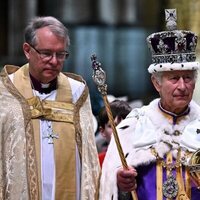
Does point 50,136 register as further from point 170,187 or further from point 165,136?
point 170,187

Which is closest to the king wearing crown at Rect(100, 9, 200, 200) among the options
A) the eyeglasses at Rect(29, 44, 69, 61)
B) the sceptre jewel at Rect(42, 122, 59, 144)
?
the sceptre jewel at Rect(42, 122, 59, 144)

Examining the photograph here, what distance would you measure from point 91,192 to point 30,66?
2.79 ft

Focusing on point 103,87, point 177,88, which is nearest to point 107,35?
point 177,88

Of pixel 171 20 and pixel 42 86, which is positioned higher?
pixel 171 20

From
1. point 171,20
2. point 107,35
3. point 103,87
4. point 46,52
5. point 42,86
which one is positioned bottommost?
point 107,35

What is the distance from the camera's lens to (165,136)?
7.01m

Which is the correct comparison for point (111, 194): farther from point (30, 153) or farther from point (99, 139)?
point (99, 139)

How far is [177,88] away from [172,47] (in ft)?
0.94

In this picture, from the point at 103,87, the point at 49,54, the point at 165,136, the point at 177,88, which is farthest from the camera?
the point at 49,54

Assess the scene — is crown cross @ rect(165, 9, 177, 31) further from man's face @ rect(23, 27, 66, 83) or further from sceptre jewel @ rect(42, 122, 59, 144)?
sceptre jewel @ rect(42, 122, 59, 144)

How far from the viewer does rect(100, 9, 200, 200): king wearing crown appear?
22.7ft

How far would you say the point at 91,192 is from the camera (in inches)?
288

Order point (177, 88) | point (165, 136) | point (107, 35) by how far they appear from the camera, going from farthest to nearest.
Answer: point (107, 35)
point (165, 136)
point (177, 88)

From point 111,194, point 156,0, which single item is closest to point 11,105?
point 111,194
